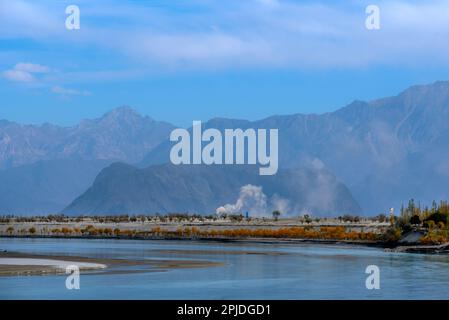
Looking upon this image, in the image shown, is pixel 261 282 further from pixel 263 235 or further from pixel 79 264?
pixel 263 235

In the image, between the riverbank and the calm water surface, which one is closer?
the calm water surface

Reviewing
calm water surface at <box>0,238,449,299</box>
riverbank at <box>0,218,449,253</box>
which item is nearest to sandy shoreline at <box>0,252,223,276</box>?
calm water surface at <box>0,238,449,299</box>

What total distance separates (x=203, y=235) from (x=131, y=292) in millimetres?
98140

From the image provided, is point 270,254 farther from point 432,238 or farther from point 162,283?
point 162,283

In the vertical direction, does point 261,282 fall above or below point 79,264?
below

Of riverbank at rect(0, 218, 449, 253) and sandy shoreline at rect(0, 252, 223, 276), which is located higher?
riverbank at rect(0, 218, 449, 253)

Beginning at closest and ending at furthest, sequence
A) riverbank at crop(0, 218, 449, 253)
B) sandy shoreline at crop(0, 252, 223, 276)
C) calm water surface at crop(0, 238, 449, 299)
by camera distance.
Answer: calm water surface at crop(0, 238, 449, 299), sandy shoreline at crop(0, 252, 223, 276), riverbank at crop(0, 218, 449, 253)

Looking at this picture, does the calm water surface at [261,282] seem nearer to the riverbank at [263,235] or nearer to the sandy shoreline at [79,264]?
the sandy shoreline at [79,264]

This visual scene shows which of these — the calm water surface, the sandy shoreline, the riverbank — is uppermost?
the riverbank

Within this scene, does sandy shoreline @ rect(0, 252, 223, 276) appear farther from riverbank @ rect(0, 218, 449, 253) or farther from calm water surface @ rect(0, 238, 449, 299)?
riverbank @ rect(0, 218, 449, 253)

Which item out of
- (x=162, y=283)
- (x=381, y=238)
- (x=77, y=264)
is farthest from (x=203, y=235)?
(x=162, y=283)

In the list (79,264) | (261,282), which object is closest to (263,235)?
(79,264)
